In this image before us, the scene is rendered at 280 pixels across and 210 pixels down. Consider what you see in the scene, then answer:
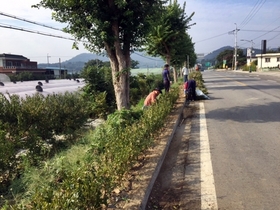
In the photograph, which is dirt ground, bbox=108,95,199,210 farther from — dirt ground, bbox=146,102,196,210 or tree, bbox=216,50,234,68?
tree, bbox=216,50,234,68

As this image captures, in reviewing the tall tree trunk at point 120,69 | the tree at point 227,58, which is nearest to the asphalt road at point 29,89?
the tall tree trunk at point 120,69

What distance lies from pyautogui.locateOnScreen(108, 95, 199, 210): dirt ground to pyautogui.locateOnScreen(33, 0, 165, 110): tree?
2.82m

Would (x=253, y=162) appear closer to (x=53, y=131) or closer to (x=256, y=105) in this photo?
(x=53, y=131)

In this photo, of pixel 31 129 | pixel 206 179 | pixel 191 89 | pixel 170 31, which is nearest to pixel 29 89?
pixel 191 89

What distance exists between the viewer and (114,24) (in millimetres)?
7469

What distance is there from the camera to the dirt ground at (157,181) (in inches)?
125

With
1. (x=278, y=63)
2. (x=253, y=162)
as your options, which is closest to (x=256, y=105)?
(x=253, y=162)

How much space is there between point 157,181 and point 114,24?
4.87 meters

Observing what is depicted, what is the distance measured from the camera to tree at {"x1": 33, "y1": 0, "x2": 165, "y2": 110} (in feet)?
23.1

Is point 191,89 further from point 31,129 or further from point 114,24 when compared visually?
point 31,129

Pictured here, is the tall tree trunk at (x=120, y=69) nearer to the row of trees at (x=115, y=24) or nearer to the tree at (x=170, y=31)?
the row of trees at (x=115, y=24)

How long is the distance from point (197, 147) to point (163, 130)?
42.6 inches

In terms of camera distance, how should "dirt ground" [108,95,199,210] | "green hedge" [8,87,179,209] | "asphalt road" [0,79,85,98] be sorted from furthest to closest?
"asphalt road" [0,79,85,98], "dirt ground" [108,95,199,210], "green hedge" [8,87,179,209]

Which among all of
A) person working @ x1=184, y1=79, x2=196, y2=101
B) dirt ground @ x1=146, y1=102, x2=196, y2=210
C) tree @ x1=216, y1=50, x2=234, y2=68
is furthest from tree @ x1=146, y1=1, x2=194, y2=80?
tree @ x1=216, y1=50, x2=234, y2=68
